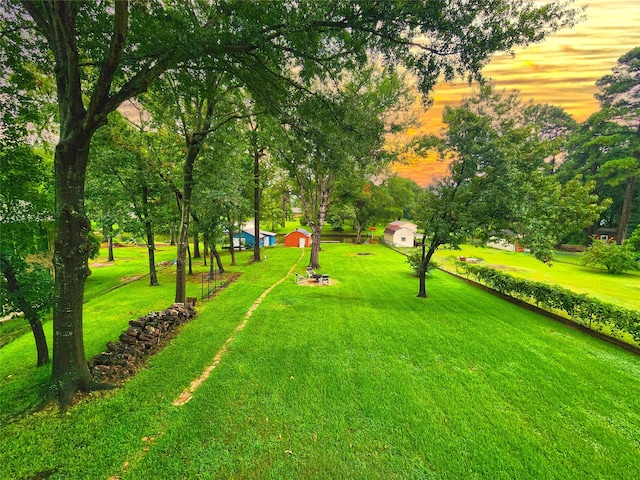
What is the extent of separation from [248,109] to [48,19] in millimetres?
7098

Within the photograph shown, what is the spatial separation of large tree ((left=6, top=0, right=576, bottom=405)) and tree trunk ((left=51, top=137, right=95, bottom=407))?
19mm

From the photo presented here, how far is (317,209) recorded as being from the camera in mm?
22922

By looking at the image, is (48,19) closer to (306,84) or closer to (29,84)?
(29,84)

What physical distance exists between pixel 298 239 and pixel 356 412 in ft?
112

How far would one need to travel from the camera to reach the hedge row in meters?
9.33

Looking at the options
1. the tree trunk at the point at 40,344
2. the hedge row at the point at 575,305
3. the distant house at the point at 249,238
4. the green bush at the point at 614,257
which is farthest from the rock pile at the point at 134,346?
the green bush at the point at 614,257

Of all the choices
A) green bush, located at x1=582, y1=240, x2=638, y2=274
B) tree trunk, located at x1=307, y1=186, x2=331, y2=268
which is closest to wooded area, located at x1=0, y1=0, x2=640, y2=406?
tree trunk, located at x1=307, y1=186, x2=331, y2=268

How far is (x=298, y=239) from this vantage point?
3912 cm

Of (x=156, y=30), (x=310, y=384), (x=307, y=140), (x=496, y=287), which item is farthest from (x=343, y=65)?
(x=496, y=287)

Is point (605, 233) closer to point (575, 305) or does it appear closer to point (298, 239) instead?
point (575, 305)

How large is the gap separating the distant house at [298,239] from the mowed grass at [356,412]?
93.8 feet

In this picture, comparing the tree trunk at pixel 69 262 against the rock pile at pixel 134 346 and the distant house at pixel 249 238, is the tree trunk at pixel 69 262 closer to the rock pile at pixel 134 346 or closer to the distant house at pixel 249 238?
the rock pile at pixel 134 346

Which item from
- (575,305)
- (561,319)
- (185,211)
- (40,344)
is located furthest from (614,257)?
(40,344)

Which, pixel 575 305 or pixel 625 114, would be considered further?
pixel 625 114
